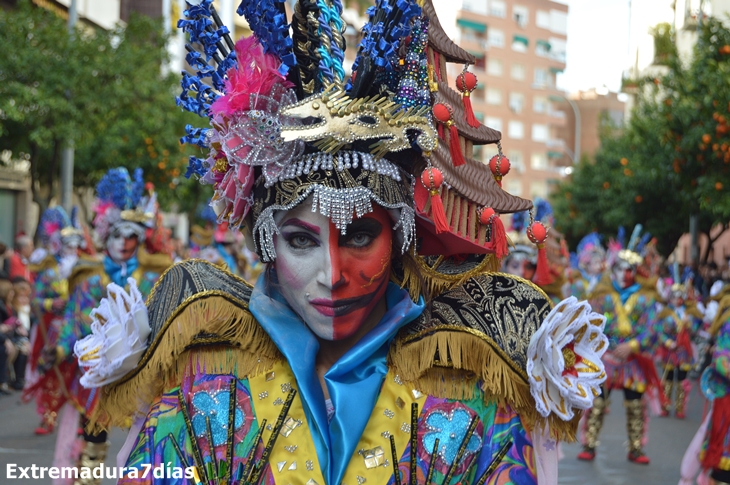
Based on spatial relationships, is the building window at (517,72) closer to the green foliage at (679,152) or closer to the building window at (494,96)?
→ the building window at (494,96)

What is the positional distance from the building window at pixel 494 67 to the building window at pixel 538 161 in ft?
A: 24.0

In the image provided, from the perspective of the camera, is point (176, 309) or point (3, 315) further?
point (3, 315)

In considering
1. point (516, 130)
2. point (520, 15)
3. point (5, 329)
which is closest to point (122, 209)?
point (5, 329)

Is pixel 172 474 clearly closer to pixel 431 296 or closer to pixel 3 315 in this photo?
pixel 431 296

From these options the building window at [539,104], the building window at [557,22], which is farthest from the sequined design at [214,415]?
the building window at [557,22]

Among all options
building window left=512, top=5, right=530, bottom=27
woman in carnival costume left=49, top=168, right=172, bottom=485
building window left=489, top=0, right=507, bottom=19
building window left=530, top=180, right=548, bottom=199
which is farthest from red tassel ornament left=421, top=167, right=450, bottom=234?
building window left=512, top=5, right=530, bottom=27

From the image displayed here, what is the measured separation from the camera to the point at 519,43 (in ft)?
257

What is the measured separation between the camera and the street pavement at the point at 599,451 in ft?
29.2

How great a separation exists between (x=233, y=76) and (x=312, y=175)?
0.40m

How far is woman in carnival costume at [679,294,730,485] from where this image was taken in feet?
21.0

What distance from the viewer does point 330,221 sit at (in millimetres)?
2850

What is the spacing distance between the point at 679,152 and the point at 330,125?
732 inches

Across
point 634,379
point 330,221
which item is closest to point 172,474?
point 330,221

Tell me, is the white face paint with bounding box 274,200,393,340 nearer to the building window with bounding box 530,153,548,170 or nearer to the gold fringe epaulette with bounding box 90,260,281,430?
the gold fringe epaulette with bounding box 90,260,281,430
